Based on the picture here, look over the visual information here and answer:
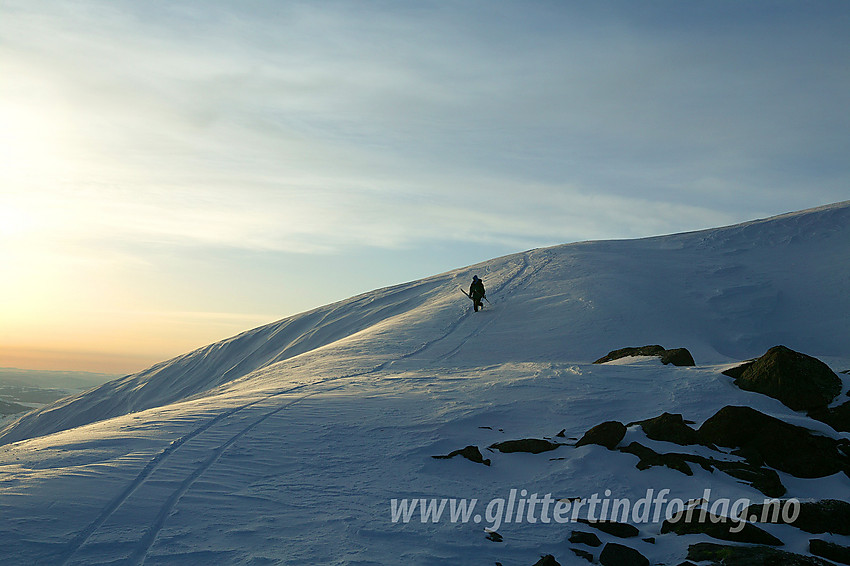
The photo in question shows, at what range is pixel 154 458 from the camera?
31.6 ft

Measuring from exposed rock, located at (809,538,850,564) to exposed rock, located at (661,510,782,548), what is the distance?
1.19 feet

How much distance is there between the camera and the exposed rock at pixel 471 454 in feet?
33.3

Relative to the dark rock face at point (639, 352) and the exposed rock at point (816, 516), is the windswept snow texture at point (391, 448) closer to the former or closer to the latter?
the exposed rock at point (816, 516)

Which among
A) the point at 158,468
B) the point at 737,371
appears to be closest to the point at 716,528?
the point at 737,371

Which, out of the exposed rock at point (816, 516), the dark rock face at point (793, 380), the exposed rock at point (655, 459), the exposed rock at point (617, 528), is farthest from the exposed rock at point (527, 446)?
the dark rock face at point (793, 380)

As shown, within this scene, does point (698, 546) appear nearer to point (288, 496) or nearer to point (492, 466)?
point (492, 466)

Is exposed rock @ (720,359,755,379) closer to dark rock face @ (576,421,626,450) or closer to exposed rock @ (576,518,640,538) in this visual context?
dark rock face @ (576,421,626,450)

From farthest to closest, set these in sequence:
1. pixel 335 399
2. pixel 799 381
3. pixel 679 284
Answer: pixel 679 284
pixel 335 399
pixel 799 381

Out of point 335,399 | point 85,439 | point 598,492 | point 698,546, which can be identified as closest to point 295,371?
point 335,399

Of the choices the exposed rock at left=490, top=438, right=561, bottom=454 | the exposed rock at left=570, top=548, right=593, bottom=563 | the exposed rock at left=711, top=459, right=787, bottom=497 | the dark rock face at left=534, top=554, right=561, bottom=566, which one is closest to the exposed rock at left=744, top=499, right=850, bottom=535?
the exposed rock at left=711, top=459, right=787, bottom=497

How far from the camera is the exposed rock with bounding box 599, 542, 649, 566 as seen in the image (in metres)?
6.99

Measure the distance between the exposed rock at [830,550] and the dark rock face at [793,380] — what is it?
5.59m

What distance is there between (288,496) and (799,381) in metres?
10.7

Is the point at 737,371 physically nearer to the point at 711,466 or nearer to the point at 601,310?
the point at 711,466
